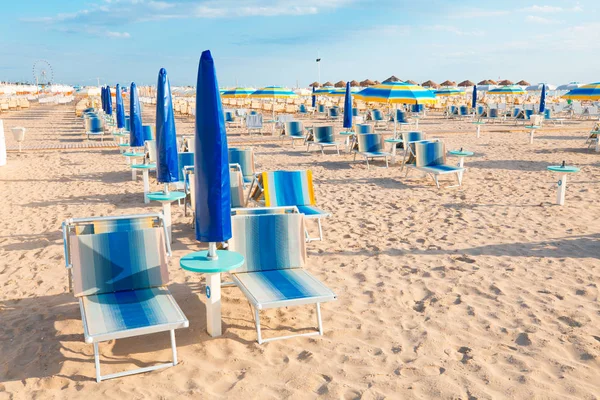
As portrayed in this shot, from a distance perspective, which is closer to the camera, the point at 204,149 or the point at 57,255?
the point at 204,149

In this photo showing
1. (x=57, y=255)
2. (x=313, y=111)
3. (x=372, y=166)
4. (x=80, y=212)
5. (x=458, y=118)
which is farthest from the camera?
(x=313, y=111)

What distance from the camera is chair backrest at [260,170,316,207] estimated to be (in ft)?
20.1

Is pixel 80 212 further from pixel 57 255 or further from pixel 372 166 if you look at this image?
pixel 372 166

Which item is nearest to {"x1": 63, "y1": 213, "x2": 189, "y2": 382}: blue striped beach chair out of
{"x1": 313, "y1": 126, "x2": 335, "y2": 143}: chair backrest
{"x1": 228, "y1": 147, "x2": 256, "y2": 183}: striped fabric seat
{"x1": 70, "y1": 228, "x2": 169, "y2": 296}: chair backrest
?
{"x1": 70, "y1": 228, "x2": 169, "y2": 296}: chair backrest

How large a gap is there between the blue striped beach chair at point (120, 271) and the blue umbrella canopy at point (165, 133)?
161 cm

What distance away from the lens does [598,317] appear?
3.92 meters

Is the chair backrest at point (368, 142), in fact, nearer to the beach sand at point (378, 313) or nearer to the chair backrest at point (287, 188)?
the beach sand at point (378, 313)

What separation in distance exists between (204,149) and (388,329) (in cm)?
185

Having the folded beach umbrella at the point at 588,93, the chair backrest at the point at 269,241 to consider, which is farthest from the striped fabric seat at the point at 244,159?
the folded beach umbrella at the point at 588,93

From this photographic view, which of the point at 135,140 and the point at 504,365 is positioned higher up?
the point at 135,140

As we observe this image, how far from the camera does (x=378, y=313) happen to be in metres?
4.05

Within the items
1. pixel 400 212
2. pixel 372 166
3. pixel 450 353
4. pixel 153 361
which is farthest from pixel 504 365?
pixel 372 166

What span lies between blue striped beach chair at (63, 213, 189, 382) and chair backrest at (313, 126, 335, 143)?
352 inches

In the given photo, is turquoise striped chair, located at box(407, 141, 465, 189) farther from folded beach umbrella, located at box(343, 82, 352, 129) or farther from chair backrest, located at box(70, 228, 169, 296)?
chair backrest, located at box(70, 228, 169, 296)
